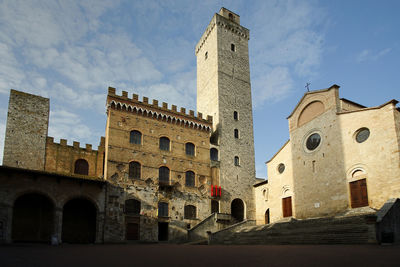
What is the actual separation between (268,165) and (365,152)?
10210 mm

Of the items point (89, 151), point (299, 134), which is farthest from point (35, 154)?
point (299, 134)

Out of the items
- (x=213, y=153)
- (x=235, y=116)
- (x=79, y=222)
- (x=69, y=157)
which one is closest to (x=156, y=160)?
(x=213, y=153)

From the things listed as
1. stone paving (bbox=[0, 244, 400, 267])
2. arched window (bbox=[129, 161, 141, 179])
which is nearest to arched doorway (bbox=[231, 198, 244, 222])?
arched window (bbox=[129, 161, 141, 179])

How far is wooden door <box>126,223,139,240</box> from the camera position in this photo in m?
24.7

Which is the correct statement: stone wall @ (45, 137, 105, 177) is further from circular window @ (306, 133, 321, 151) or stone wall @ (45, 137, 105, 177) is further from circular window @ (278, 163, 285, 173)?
circular window @ (306, 133, 321, 151)

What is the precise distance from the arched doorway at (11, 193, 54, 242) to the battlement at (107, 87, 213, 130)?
8.99 metres

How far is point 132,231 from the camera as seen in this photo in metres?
24.9

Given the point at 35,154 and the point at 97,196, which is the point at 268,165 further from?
the point at 35,154

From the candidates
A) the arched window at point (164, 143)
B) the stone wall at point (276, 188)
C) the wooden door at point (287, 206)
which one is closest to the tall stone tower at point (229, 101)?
the stone wall at point (276, 188)

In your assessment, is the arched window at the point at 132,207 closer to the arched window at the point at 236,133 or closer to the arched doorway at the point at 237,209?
the arched doorway at the point at 237,209

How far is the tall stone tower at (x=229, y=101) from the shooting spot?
101 ft

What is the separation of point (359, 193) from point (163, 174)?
592 inches

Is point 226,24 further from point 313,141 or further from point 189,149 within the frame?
point 313,141

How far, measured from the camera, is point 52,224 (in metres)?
22.0
